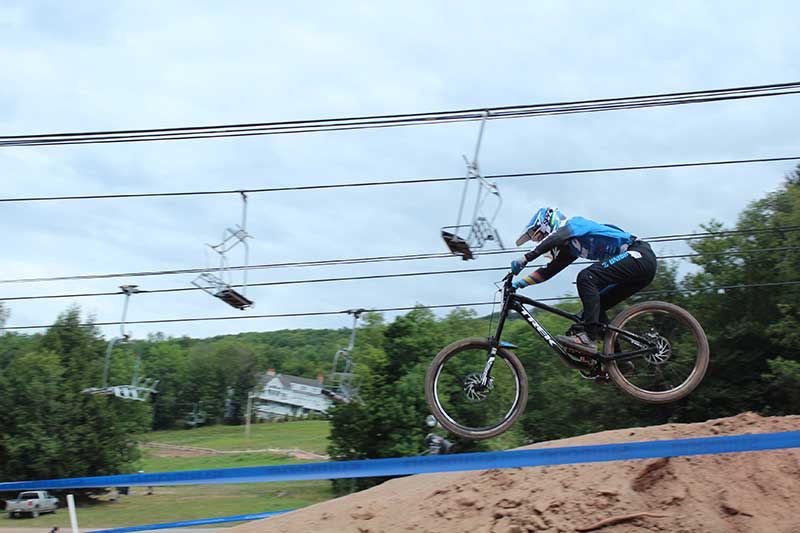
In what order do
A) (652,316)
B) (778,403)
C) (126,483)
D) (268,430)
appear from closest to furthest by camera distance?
(652,316)
(126,483)
(778,403)
(268,430)

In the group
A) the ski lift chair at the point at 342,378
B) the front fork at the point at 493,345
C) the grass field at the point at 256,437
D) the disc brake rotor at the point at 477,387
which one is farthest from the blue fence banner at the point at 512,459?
the grass field at the point at 256,437

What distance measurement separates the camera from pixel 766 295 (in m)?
38.7

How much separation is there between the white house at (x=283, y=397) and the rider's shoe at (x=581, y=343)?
8449 centimetres

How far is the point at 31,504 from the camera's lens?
3941 cm

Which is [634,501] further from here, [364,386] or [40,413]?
[40,413]

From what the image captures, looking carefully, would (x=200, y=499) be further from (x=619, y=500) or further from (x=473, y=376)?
(x=473, y=376)

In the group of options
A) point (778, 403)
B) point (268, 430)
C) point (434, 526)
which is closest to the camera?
point (434, 526)

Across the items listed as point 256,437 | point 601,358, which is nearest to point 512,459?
point 601,358

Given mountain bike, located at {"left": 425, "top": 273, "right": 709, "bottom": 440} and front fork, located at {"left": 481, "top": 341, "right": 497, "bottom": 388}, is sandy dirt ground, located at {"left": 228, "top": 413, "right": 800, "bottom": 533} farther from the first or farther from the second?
front fork, located at {"left": 481, "top": 341, "right": 497, "bottom": 388}

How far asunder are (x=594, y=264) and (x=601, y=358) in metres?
1.11

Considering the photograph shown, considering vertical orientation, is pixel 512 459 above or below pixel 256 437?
above

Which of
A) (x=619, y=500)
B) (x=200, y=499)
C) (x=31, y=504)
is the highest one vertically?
(x=619, y=500)

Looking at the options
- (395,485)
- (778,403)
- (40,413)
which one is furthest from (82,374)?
(778,403)

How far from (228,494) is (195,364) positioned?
52131mm
